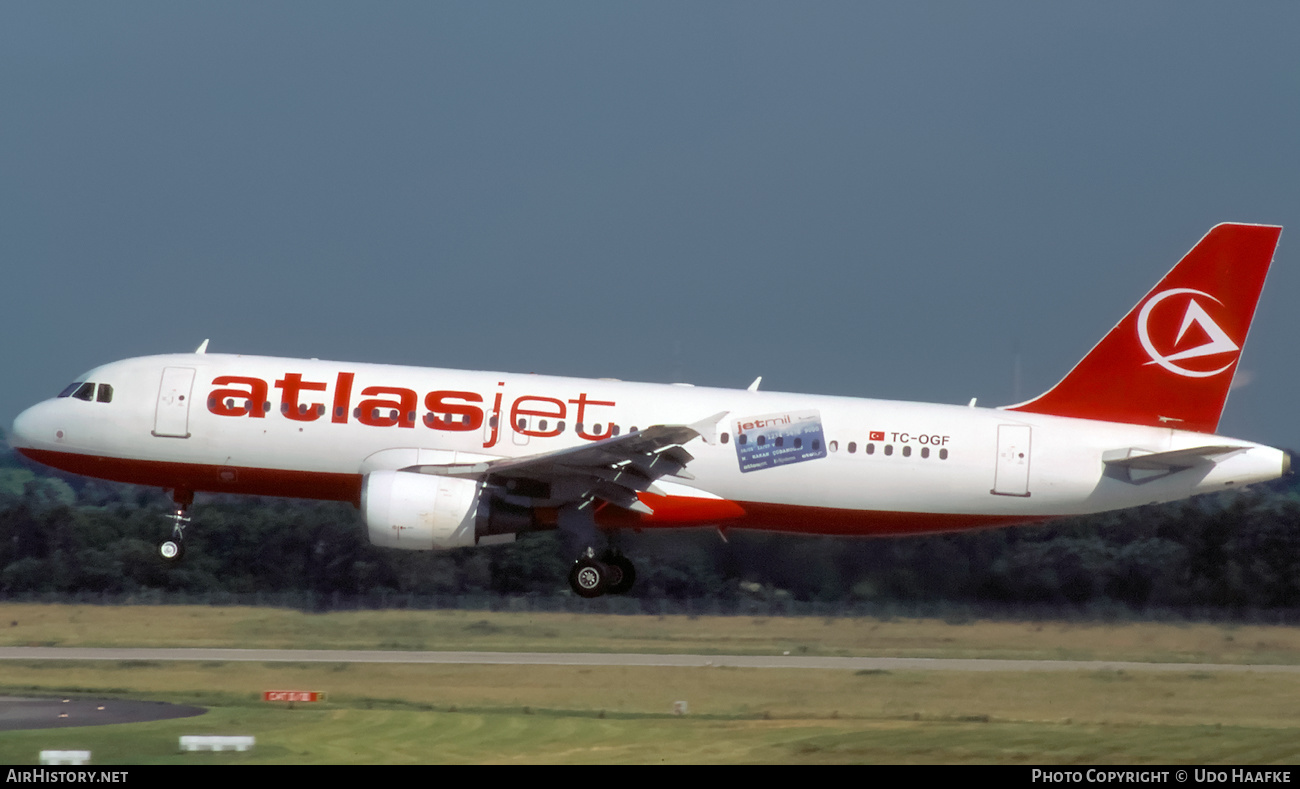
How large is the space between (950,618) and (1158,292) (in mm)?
12263

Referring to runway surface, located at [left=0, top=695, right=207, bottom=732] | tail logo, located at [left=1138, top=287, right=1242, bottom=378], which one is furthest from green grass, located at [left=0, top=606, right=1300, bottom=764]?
tail logo, located at [left=1138, top=287, right=1242, bottom=378]

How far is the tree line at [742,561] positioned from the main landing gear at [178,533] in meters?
7.55

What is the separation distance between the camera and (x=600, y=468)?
28375 millimetres

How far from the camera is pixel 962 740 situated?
3186 centimetres

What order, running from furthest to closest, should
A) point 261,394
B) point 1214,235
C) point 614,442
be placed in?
point 1214,235
point 261,394
point 614,442

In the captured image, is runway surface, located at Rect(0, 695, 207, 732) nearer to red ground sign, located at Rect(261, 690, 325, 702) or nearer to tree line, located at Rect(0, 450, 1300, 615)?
Answer: red ground sign, located at Rect(261, 690, 325, 702)

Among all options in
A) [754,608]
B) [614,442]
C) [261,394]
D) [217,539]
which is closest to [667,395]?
[614,442]

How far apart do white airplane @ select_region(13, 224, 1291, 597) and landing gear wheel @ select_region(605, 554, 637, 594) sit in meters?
0.03

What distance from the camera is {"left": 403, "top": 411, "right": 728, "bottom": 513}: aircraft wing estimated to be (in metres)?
27.5

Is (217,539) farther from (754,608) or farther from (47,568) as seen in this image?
(754,608)

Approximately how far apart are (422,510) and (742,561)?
603 inches

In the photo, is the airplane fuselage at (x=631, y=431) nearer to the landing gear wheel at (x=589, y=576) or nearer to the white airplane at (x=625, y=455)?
the white airplane at (x=625, y=455)

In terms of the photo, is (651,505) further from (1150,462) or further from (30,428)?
(30,428)

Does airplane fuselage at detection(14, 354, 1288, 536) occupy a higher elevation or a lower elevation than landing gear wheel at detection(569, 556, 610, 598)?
higher
